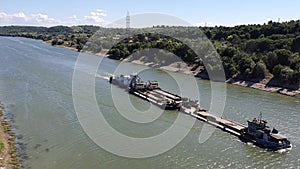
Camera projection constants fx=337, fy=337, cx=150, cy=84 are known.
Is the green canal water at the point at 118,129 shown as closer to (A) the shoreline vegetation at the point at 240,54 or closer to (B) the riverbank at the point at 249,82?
(B) the riverbank at the point at 249,82

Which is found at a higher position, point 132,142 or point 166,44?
point 166,44

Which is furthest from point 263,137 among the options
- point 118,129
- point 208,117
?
point 118,129

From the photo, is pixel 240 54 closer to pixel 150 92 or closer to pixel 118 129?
pixel 150 92

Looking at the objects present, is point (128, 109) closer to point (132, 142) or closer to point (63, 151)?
point (132, 142)

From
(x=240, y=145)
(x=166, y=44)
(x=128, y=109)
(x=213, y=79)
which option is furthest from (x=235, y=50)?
(x=240, y=145)

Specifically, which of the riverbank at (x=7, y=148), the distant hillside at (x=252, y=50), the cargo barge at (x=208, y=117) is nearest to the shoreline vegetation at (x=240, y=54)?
the distant hillside at (x=252, y=50)

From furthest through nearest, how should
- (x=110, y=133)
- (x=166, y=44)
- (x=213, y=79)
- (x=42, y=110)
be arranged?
(x=166, y=44) → (x=213, y=79) → (x=42, y=110) → (x=110, y=133)
